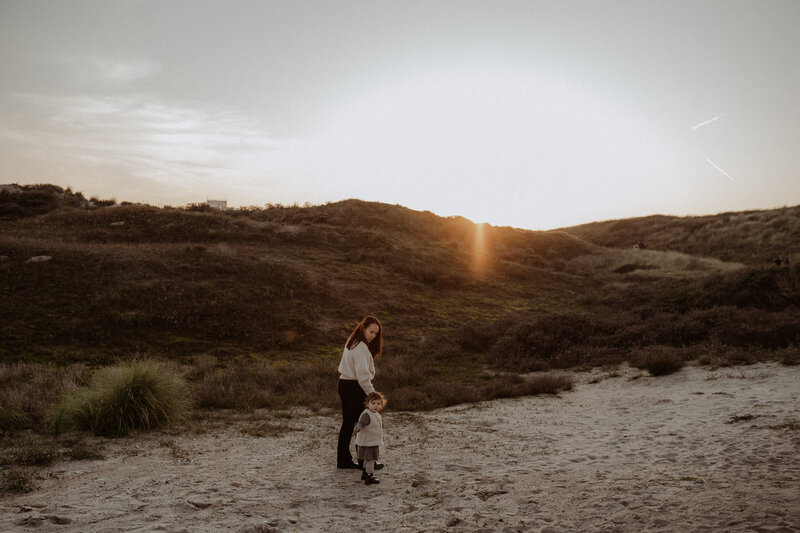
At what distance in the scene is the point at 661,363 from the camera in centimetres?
1253

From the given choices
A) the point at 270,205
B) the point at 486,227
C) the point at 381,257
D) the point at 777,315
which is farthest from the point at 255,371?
the point at 486,227

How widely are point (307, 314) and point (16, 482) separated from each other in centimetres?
1405

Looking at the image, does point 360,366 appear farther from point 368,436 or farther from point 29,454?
point 29,454

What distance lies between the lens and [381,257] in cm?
3089

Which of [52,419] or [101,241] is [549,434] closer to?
[52,419]

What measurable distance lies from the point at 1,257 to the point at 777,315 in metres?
28.2

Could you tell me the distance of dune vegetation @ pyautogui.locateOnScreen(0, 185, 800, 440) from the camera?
40.9 ft

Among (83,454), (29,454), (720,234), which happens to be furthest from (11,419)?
(720,234)

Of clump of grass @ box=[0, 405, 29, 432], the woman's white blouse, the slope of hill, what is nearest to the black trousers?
the woman's white blouse

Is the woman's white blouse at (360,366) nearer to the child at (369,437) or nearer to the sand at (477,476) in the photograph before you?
the child at (369,437)

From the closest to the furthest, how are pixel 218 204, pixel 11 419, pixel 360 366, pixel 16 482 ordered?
pixel 16 482 < pixel 360 366 < pixel 11 419 < pixel 218 204

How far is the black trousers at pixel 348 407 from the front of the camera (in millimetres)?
7211

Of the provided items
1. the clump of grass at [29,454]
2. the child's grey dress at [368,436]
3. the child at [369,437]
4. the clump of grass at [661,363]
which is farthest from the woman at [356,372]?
the clump of grass at [661,363]

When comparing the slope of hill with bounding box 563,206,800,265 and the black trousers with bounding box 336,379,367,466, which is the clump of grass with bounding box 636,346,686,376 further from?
the slope of hill with bounding box 563,206,800,265
